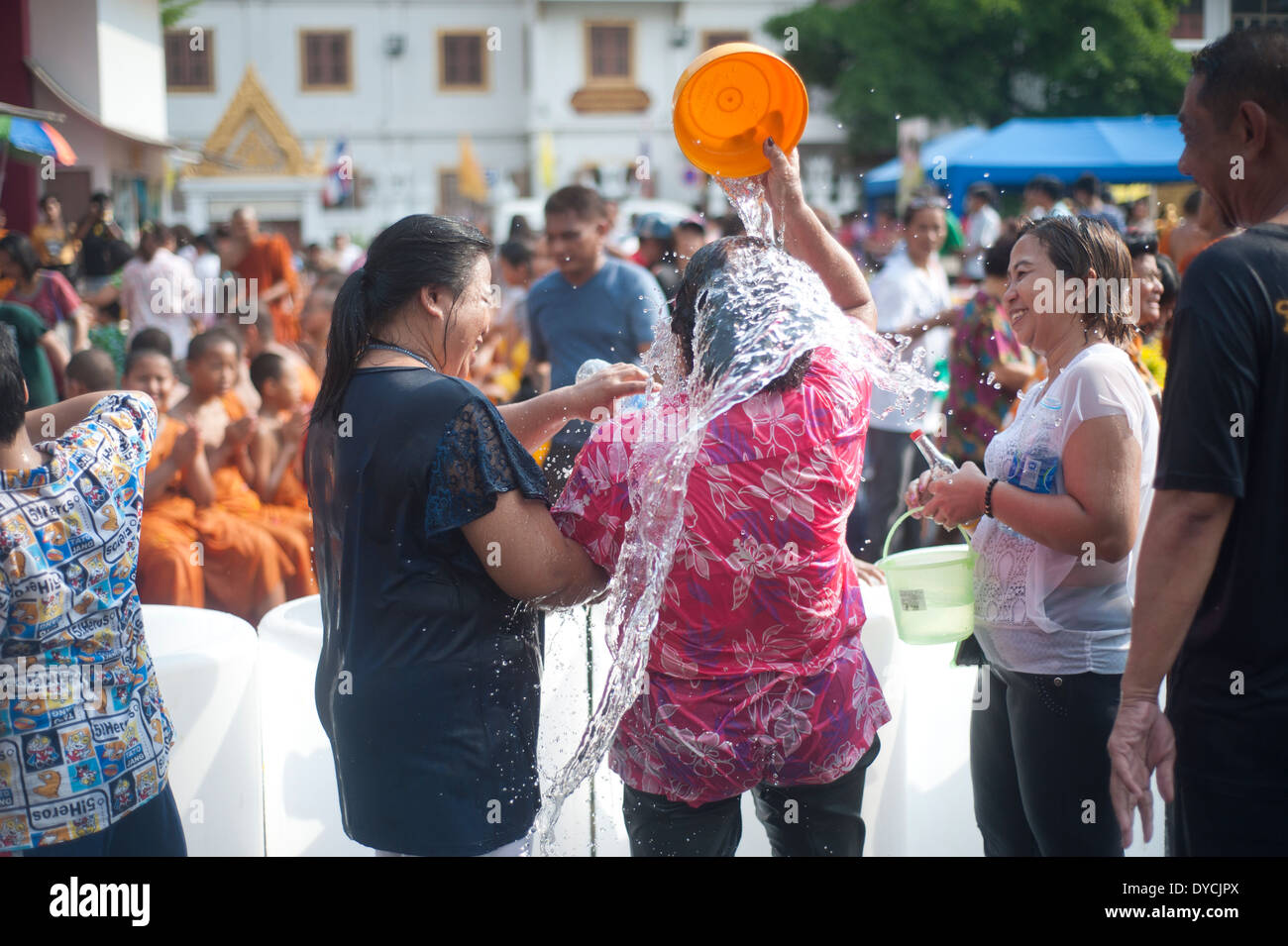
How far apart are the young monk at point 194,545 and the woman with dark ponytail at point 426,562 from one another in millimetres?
2454

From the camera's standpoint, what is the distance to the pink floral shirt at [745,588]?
1.96 metres

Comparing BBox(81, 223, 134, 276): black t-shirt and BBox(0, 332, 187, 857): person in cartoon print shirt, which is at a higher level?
BBox(81, 223, 134, 276): black t-shirt

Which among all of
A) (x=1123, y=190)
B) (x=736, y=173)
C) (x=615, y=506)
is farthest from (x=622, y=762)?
(x=1123, y=190)

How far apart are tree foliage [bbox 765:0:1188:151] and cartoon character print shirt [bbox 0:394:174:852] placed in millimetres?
24515

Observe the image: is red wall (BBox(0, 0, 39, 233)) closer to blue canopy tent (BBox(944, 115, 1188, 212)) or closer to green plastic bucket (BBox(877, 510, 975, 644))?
blue canopy tent (BBox(944, 115, 1188, 212))

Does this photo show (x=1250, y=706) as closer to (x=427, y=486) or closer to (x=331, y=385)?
(x=427, y=486)

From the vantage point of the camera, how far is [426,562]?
6.34 feet

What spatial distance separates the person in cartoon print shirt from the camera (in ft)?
6.28

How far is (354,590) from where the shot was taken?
1968 mm

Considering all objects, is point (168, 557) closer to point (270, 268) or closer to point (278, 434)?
point (278, 434)

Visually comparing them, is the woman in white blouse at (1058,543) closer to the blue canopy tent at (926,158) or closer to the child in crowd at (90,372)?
the child in crowd at (90,372)

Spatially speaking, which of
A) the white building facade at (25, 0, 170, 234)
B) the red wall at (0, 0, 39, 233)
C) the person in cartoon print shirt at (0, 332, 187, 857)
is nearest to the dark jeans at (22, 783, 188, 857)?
the person in cartoon print shirt at (0, 332, 187, 857)

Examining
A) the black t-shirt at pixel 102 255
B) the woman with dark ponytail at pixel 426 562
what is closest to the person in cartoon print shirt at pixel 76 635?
the woman with dark ponytail at pixel 426 562

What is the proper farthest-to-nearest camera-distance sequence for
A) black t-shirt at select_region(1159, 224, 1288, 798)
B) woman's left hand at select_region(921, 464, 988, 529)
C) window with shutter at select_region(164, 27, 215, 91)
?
1. window with shutter at select_region(164, 27, 215, 91)
2. woman's left hand at select_region(921, 464, 988, 529)
3. black t-shirt at select_region(1159, 224, 1288, 798)
